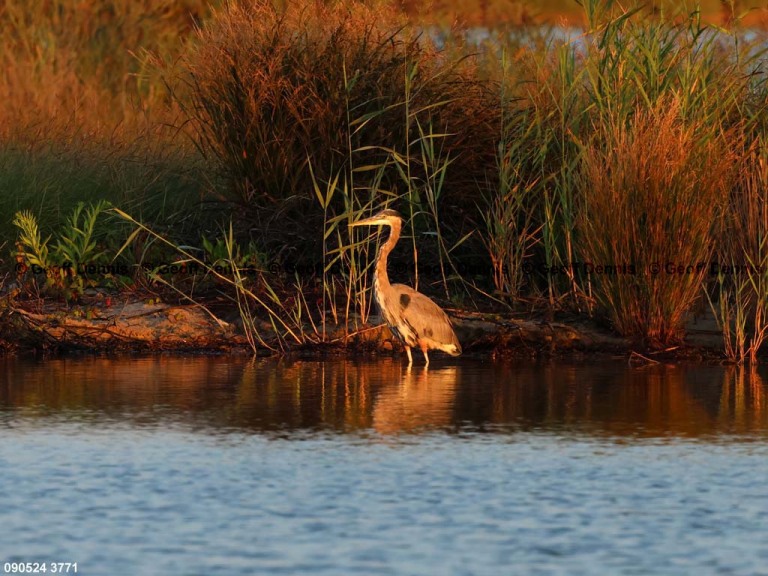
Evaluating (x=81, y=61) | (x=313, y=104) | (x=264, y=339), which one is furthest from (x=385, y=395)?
(x=81, y=61)

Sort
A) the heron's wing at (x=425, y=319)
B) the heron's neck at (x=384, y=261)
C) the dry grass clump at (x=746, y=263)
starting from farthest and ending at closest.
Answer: the dry grass clump at (x=746, y=263) → the heron's neck at (x=384, y=261) → the heron's wing at (x=425, y=319)

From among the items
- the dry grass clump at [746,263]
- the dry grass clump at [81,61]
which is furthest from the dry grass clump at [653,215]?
the dry grass clump at [81,61]

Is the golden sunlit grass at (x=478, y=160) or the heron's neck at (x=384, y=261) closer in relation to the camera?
the heron's neck at (x=384, y=261)

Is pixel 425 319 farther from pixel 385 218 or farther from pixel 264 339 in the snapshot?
pixel 264 339

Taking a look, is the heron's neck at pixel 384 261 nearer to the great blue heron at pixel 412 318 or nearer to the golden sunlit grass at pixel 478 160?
the great blue heron at pixel 412 318

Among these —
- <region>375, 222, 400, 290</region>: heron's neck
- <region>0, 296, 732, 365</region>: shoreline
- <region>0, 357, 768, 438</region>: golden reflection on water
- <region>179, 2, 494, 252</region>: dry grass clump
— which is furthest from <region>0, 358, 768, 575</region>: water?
<region>179, 2, 494, 252</region>: dry grass clump

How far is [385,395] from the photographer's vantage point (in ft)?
29.3

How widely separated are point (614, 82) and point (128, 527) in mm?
6937

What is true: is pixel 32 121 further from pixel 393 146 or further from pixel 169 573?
pixel 169 573

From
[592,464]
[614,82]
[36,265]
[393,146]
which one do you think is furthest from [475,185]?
[592,464]

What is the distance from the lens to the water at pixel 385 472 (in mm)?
5094

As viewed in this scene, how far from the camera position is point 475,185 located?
12.5 meters

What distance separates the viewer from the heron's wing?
34.0 feet

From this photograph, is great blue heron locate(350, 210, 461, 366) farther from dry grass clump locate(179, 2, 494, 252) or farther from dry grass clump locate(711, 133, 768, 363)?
dry grass clump locate(711, 133, 768, 363)
